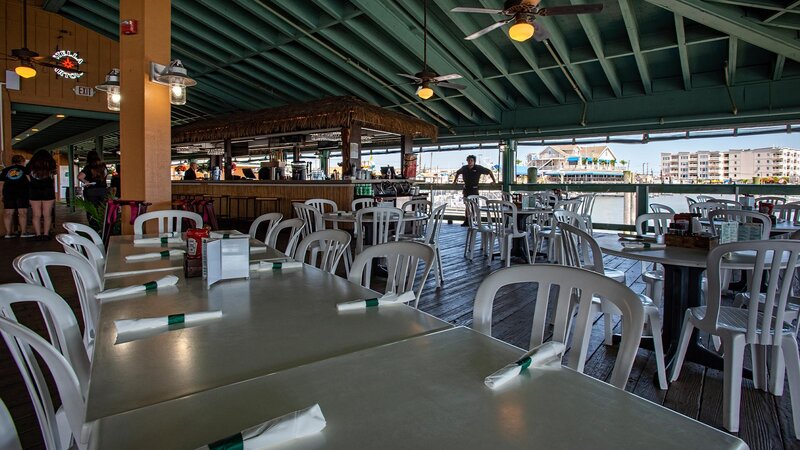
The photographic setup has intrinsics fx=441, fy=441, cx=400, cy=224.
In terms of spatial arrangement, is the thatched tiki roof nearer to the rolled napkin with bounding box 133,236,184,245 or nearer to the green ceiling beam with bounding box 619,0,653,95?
the green ceiling beam with bounding box 619,0,653,95

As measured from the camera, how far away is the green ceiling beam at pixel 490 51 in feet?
24.1

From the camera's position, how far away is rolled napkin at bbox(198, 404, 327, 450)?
0.68 meters

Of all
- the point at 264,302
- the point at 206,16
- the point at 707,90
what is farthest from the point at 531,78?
the point at 264,302

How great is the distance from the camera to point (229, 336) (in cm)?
121

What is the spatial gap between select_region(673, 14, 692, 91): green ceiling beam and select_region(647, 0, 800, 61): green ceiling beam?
0.63 metres

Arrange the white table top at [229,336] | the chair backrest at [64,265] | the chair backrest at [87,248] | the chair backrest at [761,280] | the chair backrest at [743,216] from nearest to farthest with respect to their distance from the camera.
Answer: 1. the white table top at [229,336]
2. the chair backrest at [64,265]
3. the chair backrest at [761,280]
4. the chair backrest at [87,248]
5. the chair backrest at [743,216]

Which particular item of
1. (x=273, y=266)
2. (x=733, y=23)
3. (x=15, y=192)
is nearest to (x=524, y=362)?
(x=273, y=266)

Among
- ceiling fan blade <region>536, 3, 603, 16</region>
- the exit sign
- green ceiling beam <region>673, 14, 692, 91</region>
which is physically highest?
the exit sign

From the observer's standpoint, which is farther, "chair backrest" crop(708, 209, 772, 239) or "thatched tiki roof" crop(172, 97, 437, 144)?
"thatched tiki roof" crop(172, 97, 437, 144)

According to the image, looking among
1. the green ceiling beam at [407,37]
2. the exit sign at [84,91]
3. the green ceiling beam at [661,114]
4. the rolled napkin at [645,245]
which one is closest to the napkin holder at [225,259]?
the rolled napkin at [645,245]

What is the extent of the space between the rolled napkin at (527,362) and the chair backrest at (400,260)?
3.06 feet

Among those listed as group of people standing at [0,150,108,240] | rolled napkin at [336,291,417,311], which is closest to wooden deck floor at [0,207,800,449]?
rolled napkin at [336,291,417,311]

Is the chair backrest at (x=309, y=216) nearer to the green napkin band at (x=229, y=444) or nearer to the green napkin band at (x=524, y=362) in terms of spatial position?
the green napkin band at (x=524, y=362)

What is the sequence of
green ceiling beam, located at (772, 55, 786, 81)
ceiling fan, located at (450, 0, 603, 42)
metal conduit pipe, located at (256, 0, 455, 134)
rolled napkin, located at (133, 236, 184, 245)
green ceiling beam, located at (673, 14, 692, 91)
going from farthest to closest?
metal conduit pipe, located at (256, 0, 455, 134), green ceiling beam, located at (772, 55, 786, 81), green ceiling beam, located at (673, 14, 692, 91), ceiling fan, located at (450, 0, 603, 42), rolled napkin, located at (133, 236, 184, 245)
